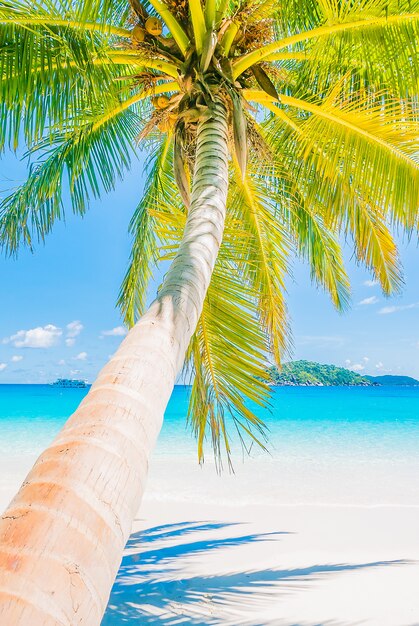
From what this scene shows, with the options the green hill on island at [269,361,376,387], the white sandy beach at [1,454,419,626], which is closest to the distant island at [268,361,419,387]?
the green hill on island at [269,361,376,387]

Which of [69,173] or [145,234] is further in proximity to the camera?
[145,234]

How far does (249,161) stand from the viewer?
15.5ft

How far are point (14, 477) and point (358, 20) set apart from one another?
12.1 metres

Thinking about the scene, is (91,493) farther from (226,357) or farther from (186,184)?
(226,357)

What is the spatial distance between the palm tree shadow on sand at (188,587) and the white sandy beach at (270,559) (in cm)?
1

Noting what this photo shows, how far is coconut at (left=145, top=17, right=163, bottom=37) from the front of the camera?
10.4 ft

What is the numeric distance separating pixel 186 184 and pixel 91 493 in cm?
292

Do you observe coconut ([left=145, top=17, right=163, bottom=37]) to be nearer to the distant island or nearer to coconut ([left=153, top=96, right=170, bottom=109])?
coconut ([left=153, top=96, right=170, bottom=109])

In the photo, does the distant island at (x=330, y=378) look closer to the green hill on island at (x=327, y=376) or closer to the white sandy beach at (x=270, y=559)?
the green hill on island at (x=327, y=376)

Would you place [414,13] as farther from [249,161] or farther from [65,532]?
[65,532]

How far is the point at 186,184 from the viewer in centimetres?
359

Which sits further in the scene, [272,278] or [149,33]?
[272,278]

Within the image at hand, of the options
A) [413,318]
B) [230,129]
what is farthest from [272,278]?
[413,318]

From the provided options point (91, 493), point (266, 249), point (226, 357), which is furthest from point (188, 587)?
point (91, 493)
